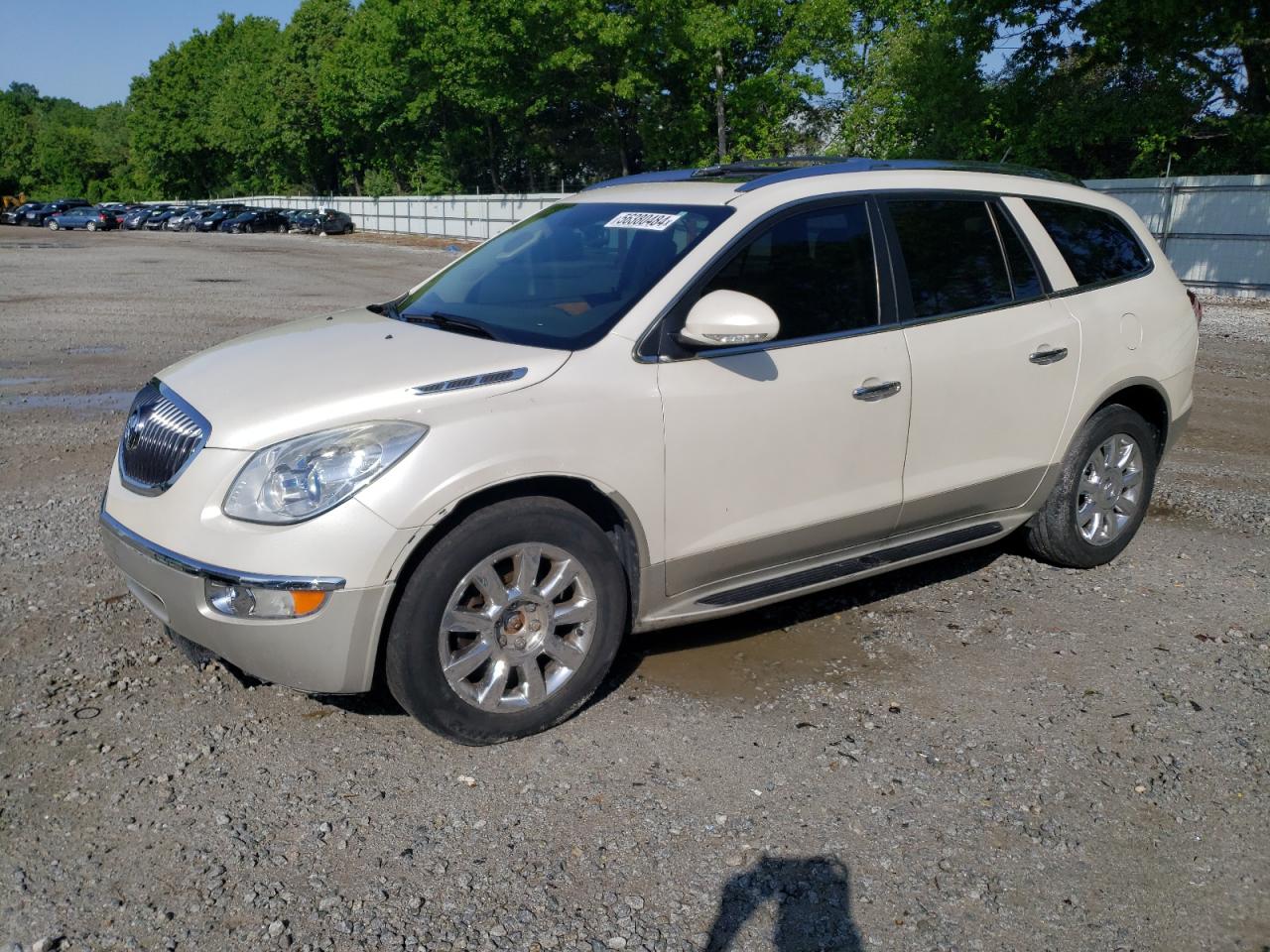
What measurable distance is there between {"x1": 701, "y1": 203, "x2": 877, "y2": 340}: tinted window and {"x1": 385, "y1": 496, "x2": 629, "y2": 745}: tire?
43.8 inches

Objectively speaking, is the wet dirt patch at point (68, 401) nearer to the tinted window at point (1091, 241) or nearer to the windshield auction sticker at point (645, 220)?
the windshield auction sticker at point (645, 220)

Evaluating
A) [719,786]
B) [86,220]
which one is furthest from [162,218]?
[719,786]

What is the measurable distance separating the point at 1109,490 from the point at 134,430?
4368 mm

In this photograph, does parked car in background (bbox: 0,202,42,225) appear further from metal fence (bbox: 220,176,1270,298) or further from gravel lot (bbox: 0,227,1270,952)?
gravel lot (bbox: 0,227,1270,952)

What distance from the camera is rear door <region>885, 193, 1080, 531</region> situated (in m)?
4.66

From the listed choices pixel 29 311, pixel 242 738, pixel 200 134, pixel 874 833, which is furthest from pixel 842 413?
pixel 200 134

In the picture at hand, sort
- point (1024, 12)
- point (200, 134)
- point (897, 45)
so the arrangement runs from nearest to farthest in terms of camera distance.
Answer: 1. point (1024, 12)
2. point (897, 45)
3. point (200, 134)

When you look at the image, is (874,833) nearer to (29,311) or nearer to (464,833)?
(464,833)

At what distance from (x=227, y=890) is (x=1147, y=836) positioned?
262 cm

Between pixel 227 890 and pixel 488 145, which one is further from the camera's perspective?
pixel 488 145

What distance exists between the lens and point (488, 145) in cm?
5934

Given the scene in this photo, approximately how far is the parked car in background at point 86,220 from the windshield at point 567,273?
6633 centimetres

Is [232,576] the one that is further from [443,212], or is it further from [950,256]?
[443,212]

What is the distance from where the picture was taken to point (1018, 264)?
16.7 ft
